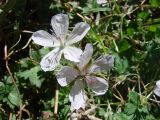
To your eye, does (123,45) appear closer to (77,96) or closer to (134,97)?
(134,97)

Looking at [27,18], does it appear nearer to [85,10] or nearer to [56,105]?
[85,10]

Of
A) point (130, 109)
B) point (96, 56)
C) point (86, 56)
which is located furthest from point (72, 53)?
point (130, 109)

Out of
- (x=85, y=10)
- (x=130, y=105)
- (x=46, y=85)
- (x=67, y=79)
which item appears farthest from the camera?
(x=85, y=10)

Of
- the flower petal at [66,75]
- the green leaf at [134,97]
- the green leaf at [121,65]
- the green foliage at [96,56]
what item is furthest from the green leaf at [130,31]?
the flower petal at [66,75]

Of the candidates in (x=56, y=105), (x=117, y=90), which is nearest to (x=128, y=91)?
(x=117, y=90)

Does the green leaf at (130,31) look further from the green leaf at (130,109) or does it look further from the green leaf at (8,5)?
the green leaf at (8,5)

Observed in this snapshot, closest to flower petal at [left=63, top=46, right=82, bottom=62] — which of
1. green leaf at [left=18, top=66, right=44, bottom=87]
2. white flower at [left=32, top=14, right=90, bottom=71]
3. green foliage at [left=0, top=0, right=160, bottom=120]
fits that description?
white flower at [left=32, top=14, right=90, bottom=71]
